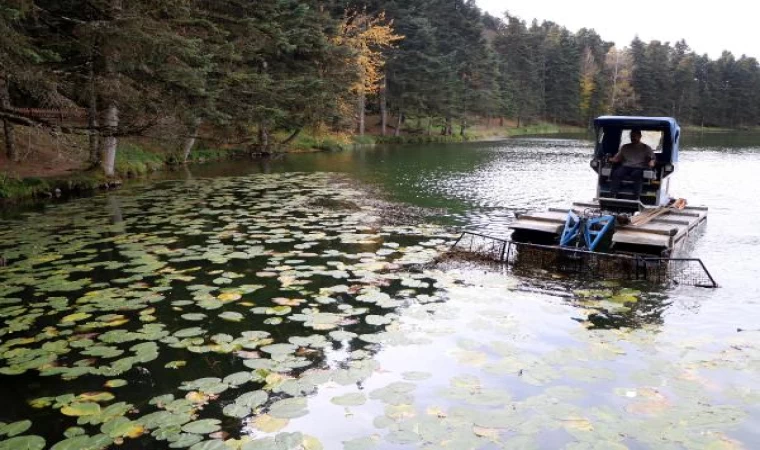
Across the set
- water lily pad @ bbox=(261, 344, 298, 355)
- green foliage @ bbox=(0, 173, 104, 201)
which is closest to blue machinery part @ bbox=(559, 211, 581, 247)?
water lily pad @ bbox=(261, 344, 298, 355)

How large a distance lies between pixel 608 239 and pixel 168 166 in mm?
20107

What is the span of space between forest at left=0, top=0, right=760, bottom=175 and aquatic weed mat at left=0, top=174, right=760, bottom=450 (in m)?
4.70

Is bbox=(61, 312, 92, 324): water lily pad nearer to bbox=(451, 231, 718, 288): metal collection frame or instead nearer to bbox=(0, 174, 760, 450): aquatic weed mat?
bbox=(0, 174, 760, 450): aquatic weed mat

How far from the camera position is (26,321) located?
6.08m

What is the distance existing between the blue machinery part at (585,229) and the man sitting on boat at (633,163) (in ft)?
6.16

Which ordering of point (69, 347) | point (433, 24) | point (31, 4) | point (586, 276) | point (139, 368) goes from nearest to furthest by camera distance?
point (139, 368) < point (69, 347) < point (586, 276) < point (31, 4) < point (433, 24)

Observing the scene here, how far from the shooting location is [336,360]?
5270 mm

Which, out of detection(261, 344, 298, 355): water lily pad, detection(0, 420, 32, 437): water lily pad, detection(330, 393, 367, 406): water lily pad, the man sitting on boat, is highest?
the man sitting on boat

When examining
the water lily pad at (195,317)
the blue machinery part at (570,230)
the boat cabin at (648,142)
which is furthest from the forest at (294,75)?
the boat cabin at (648,142)

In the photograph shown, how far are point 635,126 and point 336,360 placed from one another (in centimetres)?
958

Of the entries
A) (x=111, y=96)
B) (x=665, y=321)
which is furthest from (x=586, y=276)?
(x=111, y=96)

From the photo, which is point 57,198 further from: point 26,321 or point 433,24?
point 433,24

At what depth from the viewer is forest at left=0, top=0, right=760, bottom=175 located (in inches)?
565

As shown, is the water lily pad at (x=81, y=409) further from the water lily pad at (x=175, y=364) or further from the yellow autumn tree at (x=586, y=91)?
the yellow autumn tree at (x=586, y=91)
